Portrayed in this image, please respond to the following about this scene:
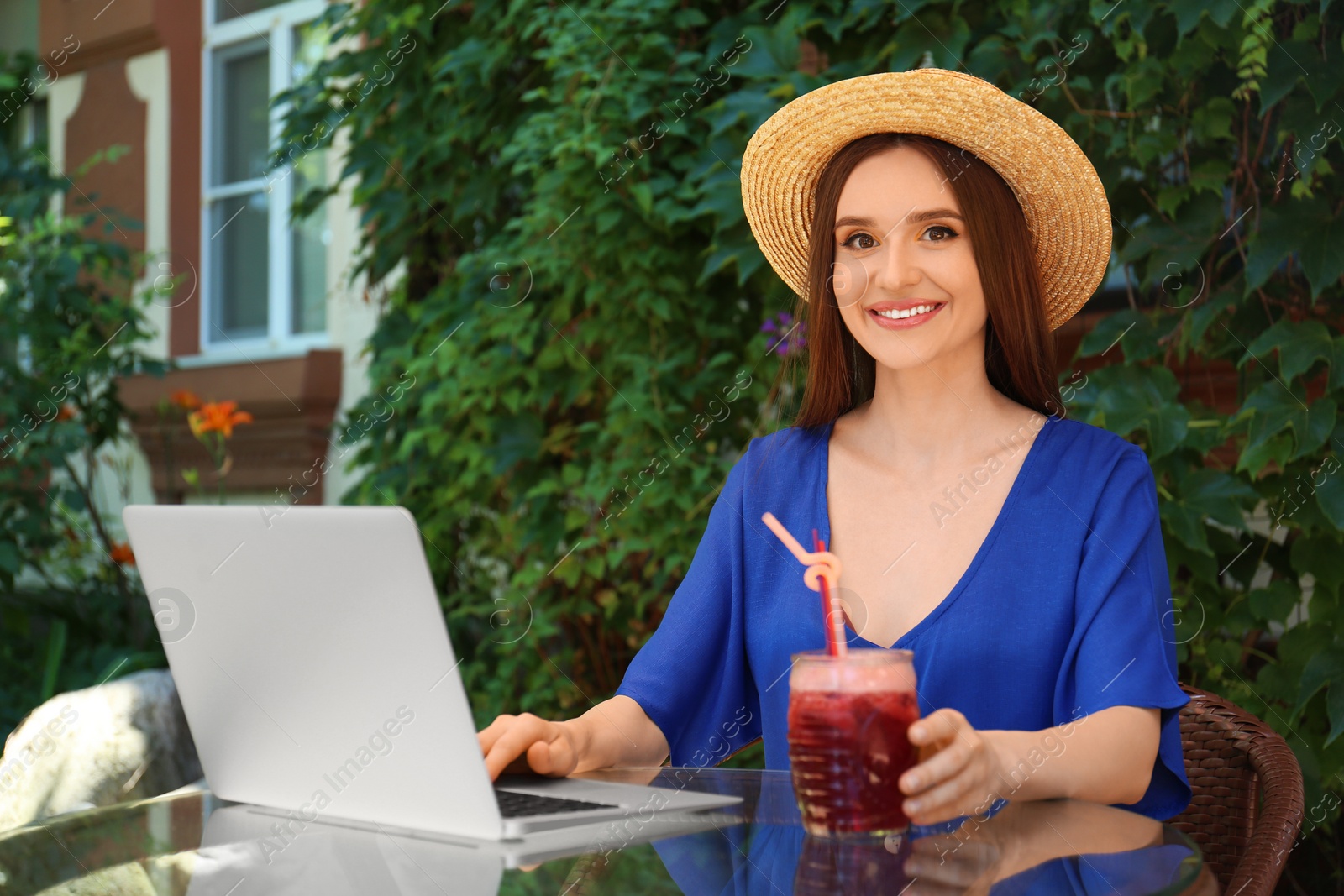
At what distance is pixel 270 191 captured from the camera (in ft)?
18.6

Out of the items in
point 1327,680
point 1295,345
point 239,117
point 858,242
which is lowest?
point 1327,680

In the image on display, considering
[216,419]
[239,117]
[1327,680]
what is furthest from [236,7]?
[1327,680]

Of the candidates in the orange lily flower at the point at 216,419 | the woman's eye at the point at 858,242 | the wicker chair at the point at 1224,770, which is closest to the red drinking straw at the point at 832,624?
the wicker chair at the point at 1224,770

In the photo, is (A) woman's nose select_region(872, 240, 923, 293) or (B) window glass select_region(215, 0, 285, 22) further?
(B) window glass select_region(215, 0, 285, 22)

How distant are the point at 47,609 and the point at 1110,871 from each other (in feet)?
13.8

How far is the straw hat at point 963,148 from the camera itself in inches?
65.1

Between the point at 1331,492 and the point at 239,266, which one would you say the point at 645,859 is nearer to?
the point at 1331,492

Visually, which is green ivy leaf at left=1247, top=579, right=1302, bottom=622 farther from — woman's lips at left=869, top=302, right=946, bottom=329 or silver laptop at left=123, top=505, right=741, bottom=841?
silver laptop at left=123, top=505, right=741, bottom=841

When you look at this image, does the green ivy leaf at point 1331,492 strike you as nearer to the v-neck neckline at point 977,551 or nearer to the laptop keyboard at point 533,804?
the v-neck neckline at point 977,551

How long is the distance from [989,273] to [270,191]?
15.2 ft

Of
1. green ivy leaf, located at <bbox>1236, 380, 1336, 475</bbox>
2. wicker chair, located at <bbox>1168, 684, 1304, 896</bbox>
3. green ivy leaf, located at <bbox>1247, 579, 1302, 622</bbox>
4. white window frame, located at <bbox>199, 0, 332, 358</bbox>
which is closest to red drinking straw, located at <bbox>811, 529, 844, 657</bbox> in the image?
wicker chair, located at <bbox>1168, 684, 1304, 896</bbox>

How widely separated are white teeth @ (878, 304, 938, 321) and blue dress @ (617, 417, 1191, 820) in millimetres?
211

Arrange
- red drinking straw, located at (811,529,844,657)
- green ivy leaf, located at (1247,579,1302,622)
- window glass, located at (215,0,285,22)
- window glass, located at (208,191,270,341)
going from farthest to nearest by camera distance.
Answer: window glass, located at (208,191,270,341) → window glass, located at (215,0,285,22) → green ivy leaf, located at (1247,579,1302,622) → red drinking straw, located at (811,529,844,657)

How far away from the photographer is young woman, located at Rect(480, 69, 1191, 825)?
1.52 meters
